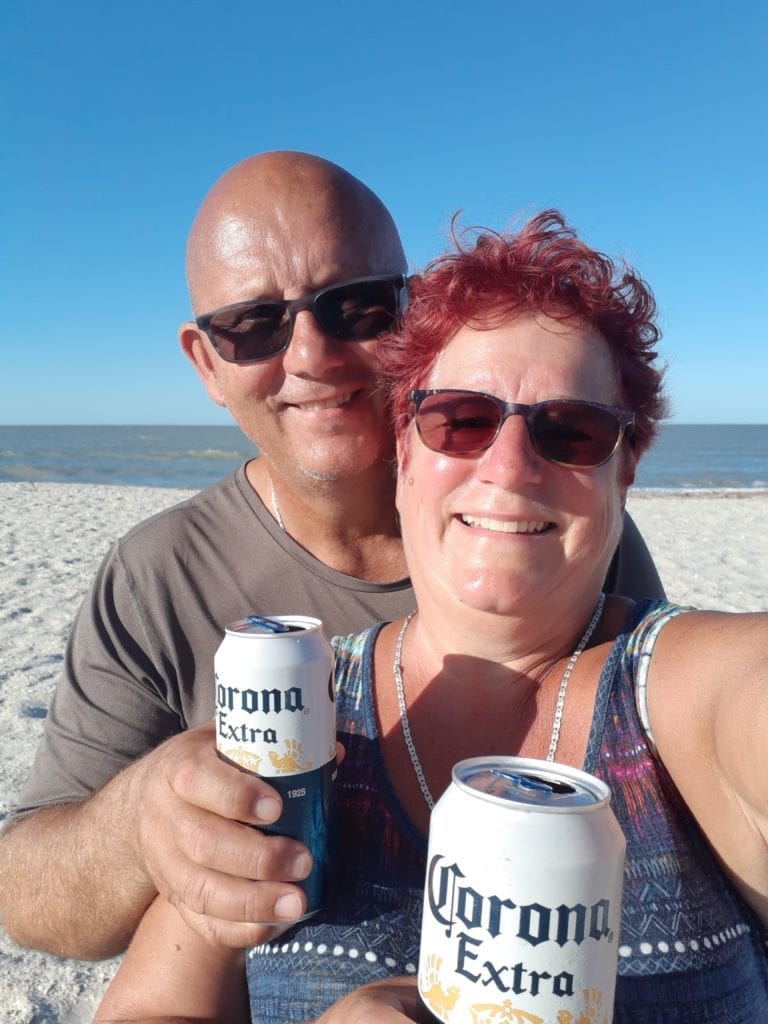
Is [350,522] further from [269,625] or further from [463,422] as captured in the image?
[269,625]

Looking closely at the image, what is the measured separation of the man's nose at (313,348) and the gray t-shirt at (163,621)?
53cm

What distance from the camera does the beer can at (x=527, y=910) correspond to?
0.82 m

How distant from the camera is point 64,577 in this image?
23.0 ft

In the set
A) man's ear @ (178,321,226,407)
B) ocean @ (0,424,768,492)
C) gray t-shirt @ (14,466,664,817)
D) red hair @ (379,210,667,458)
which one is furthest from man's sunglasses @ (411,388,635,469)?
ocean @ (0,424,768,492)

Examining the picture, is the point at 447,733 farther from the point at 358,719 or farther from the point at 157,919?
the point at 157,919

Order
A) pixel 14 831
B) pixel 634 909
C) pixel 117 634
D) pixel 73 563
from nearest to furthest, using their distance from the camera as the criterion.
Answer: pixel 634 909 → pixel 14 831 → pixel 117 634 → pixel 73 563

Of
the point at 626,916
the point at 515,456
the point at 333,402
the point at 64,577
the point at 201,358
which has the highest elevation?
the point at 201,358

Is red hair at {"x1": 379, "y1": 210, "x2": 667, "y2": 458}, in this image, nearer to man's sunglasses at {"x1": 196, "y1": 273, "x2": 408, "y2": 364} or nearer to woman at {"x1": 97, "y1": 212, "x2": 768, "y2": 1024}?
woman at {"x1": 97, "y1": 212, "x2": 768, "y2": 1024}

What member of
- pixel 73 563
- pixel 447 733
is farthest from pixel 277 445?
pixel 73 563

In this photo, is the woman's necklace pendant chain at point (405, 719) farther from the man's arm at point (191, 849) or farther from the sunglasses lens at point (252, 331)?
the sunglasses lens at point (252, 331)

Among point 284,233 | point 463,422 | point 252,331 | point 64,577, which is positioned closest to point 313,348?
point 252,331

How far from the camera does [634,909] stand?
1154mm

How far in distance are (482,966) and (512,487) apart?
0.82m

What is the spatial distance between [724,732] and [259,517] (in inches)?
64.4
